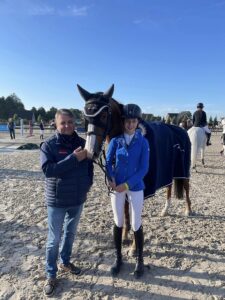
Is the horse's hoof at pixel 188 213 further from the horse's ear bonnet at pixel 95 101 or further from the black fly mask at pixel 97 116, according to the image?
the horse's ear bonnet at pixel 95 101

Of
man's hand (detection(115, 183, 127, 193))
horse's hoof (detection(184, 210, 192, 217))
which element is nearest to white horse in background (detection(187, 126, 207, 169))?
horse's hoof (detection(184, 210, 192, 217))

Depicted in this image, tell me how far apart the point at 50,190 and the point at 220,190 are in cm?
597

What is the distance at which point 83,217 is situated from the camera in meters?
5.46

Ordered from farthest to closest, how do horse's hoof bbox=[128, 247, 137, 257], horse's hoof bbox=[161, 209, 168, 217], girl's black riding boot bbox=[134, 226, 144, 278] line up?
horse's hoof bbox=[161, 209, 168, 217]
horse's hoof bbox=[128, 247, 137, 257]
girl's black riding boot bbox=[134, 226, 144, 278]

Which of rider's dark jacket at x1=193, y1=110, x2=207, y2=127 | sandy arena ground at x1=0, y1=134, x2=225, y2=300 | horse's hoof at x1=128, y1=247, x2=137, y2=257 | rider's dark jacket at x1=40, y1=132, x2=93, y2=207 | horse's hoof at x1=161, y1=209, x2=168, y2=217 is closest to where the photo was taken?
rider's dark jacket at x1=40, y1=132, x2=93, y2=207

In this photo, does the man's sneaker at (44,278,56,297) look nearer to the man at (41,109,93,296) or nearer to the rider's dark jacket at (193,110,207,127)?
the man at (41,109,93,296)

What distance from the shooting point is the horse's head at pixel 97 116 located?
3230mm

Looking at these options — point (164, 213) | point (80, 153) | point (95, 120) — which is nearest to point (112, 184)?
point (80, 153)

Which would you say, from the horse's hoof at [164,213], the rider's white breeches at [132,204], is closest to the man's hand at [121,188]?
the rider's white breeches at [132,204]

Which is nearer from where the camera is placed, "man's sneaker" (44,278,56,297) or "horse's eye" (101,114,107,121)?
"man's sneaker" (44,278,56,297)

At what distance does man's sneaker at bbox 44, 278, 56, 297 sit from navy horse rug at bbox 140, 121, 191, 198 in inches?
61.9

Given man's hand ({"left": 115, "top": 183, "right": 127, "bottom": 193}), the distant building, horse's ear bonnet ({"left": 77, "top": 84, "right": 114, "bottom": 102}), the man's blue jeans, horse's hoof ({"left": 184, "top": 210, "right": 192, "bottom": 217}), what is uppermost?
the distant building

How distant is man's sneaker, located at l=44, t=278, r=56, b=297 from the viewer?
311 cm

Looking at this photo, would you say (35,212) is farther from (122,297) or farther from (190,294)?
(190,294)
